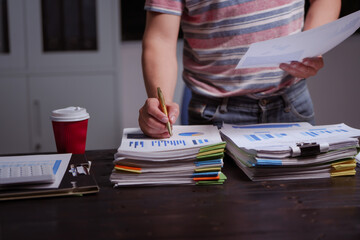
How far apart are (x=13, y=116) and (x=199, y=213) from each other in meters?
2.47

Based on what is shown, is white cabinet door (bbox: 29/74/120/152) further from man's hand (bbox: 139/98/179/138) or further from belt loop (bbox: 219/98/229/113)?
man's hand (bbox: 139/98/179/138)

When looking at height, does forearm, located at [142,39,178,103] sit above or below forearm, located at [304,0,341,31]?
below

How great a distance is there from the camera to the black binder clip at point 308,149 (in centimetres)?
82

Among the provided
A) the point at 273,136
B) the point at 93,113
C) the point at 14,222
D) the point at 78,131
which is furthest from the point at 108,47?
the point at 14,222

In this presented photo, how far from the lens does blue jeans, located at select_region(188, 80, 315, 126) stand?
4.03 feet

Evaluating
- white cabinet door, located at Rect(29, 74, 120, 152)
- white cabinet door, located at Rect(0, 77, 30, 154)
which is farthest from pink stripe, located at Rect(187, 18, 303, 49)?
white cabinet door, located at Rect(0, 77, 30, 154)

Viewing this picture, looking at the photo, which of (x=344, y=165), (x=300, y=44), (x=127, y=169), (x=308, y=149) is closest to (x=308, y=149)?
(x=308, y=149)

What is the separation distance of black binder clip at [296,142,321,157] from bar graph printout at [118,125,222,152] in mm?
173

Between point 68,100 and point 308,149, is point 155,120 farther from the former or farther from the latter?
point 68,100

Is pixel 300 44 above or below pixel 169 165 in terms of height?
above

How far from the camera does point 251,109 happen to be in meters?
1.23

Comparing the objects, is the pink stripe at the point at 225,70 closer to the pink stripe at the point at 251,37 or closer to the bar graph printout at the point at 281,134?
the pink stripe at the point at 251,37

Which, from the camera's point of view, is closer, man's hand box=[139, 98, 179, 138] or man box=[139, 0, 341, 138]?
man's hand box=[139, 98, 179, 138]

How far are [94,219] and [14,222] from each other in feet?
0.42
